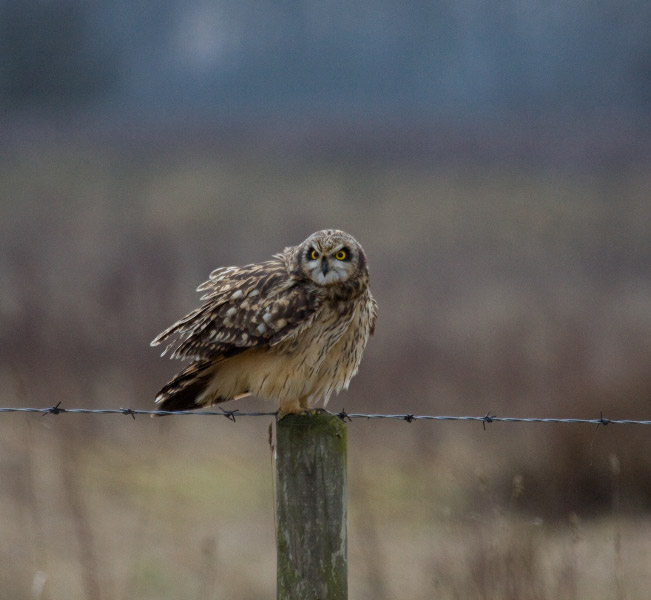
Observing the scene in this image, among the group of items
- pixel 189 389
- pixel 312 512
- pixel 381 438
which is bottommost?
pixel 312 512

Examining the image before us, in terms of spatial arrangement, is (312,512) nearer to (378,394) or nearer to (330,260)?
(330,260)

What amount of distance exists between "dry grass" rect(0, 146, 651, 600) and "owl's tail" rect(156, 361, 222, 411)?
1.99 feet

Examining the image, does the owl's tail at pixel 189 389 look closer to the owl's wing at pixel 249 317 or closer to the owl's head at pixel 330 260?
the owl's wing at pixel 249 317

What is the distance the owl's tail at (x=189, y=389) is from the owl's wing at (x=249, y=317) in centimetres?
6

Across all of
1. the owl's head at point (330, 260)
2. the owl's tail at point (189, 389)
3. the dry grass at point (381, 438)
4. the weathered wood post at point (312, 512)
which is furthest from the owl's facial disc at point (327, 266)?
the weathered wood post at point (312, 512)

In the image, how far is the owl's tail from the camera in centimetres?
411

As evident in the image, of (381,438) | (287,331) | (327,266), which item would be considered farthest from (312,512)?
(381,438)

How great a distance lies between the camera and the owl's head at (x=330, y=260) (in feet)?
13.3

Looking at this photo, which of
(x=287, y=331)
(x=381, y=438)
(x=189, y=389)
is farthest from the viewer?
(x=381, y=438)

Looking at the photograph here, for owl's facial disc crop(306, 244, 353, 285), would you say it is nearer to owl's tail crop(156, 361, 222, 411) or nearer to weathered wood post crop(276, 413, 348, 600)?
owl's tail crop(156, 361, 222, 411)

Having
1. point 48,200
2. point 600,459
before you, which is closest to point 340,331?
point 600,459

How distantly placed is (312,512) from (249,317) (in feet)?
3.80

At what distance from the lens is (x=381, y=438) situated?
26.1 feet

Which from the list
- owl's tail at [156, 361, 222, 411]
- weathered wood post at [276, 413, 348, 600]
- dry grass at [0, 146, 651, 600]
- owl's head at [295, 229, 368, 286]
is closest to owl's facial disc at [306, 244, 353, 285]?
owl's head at [295, 229, 368, 286]
